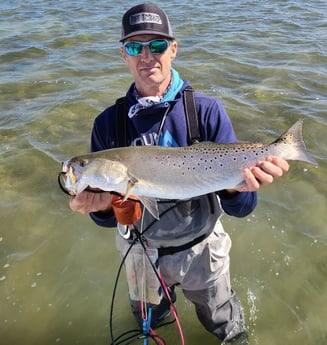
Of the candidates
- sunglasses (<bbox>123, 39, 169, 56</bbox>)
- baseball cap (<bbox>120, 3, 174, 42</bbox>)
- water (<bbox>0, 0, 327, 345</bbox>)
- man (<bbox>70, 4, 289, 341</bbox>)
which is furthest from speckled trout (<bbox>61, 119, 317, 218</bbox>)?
water (<bbox>0, 0, 327, 345</bbox>)

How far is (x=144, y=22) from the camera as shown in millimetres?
2973

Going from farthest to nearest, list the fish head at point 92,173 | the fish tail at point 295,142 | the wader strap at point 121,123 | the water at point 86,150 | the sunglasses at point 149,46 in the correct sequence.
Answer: the water at point 86,150
the wader strap at point 121,123
the sunglasses at point 149,46
the fish tail at point 295,142
the fish head at point 92,173

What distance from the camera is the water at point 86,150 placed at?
4328 millimetres

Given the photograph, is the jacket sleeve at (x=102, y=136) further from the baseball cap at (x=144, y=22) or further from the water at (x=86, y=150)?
the water at (x=86, y=150)

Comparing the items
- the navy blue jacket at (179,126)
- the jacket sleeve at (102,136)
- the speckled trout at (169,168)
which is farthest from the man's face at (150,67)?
Result: the speckled trout at (169,168)

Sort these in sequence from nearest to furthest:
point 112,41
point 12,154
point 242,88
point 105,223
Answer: point 105,223 → point 12,154 → point 242,88 → point 112,41

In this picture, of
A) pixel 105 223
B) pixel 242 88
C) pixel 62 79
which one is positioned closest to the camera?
pixel 105 223

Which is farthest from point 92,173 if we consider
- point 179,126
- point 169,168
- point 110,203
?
point 179,126

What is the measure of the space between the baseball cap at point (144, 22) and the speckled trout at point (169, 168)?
877mm

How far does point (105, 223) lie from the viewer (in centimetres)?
339

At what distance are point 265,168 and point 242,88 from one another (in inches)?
239

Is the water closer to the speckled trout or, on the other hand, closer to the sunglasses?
the speckled trout

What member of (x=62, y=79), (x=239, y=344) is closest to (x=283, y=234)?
(x=239, y=344)

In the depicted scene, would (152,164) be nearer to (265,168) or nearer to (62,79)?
(265,168)
